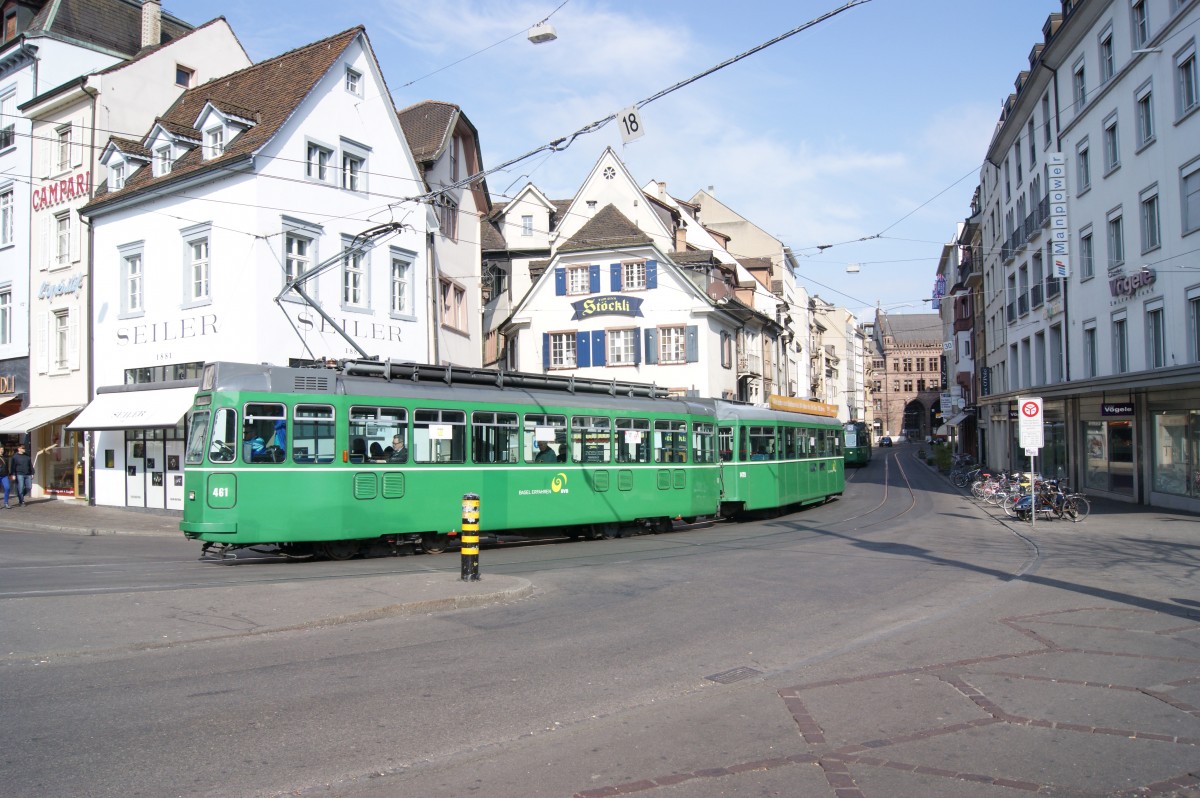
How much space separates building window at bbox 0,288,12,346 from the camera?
3173cm

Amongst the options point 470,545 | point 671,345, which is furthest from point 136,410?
point 671,345

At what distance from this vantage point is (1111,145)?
2909 cm

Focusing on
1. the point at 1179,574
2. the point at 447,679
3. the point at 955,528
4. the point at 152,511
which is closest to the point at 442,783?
the point at 447,679

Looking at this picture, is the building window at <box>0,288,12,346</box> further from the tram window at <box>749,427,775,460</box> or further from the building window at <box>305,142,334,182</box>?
the tram window at <box>749,427,775,460</box>

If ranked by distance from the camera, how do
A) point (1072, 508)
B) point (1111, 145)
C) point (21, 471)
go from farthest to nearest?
point (1111, 145) < point (21, 471) < point (1072, 508)

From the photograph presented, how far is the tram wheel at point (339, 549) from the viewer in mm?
15086

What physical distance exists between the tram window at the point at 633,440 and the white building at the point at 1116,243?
12483 mm

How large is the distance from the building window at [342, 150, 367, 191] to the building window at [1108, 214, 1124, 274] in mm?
22550

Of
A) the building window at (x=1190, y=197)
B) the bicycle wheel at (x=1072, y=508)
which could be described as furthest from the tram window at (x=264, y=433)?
the building window at (x=1190, y=197)

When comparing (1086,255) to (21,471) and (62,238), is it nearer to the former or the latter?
(62,238)

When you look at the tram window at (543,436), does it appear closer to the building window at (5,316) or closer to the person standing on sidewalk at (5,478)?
the person standing on sidewalk at (5,478)

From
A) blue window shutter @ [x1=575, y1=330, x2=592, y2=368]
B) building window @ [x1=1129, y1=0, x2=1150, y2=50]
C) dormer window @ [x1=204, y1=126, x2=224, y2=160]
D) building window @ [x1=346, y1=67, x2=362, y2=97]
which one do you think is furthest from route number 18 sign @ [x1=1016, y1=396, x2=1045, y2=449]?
blue window shutter @ [x1=575, y1=330, x2=592, y2=368]

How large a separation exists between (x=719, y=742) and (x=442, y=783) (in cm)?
177

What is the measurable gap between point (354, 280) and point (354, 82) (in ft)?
19.1
